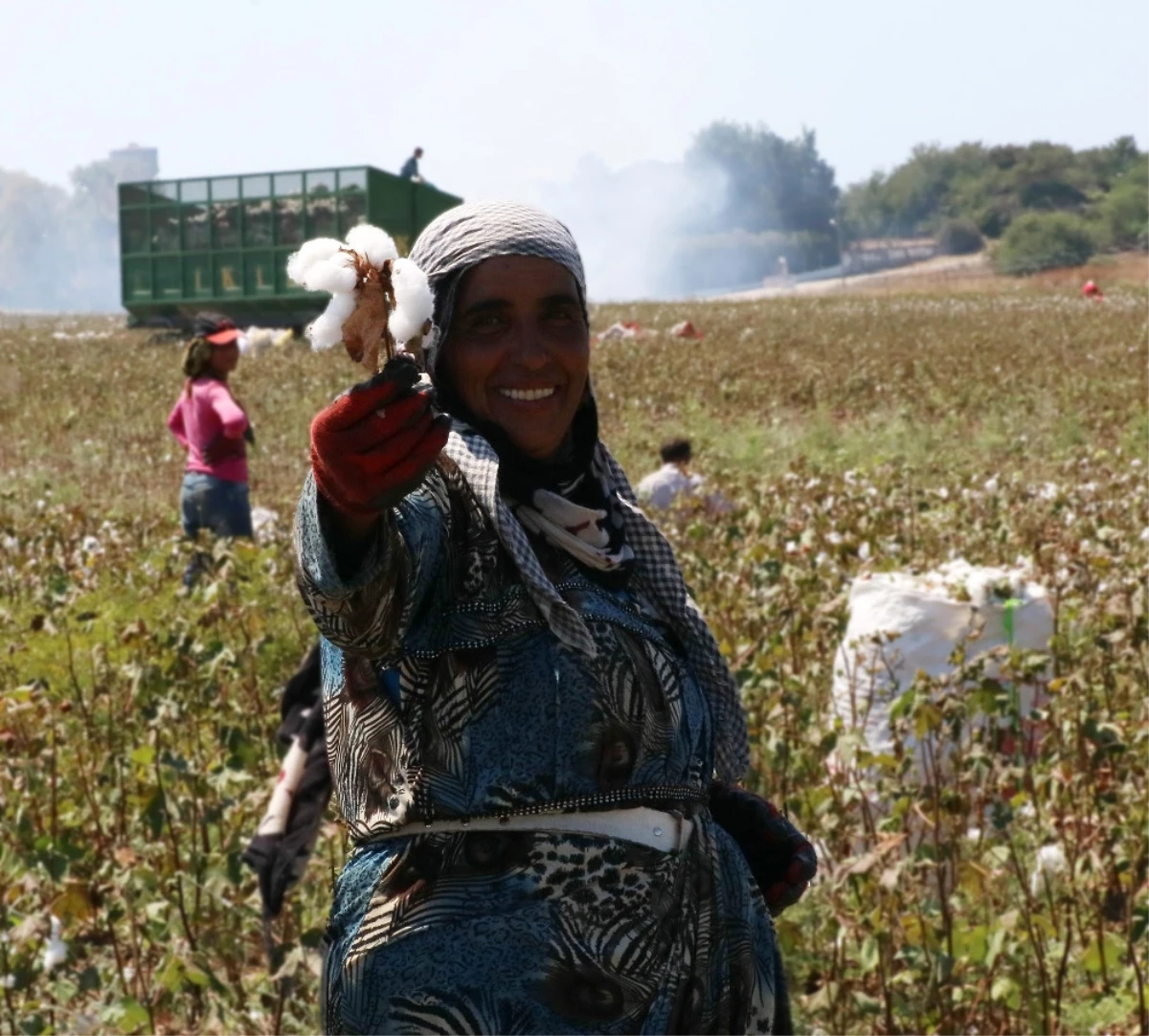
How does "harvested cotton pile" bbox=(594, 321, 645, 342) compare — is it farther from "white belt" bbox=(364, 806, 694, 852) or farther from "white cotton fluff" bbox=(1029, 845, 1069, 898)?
"white belt" bbox=(364, 806, 694, 852)

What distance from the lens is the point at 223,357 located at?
6.98 meters

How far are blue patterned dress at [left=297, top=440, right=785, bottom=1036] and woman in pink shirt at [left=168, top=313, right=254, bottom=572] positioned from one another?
5.27 meters

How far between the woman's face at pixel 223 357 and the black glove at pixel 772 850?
5.17 metres

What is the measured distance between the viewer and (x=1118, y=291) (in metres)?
35.0

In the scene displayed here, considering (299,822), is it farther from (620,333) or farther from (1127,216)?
(1127,216)

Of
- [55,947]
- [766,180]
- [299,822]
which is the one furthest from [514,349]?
[766,180]

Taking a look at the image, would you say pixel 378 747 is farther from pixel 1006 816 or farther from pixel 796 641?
pixel 796 641

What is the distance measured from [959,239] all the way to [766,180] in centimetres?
2466

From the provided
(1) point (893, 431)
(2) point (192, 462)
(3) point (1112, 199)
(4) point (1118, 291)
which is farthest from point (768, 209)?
(2) point (192, 462)

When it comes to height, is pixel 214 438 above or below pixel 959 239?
below

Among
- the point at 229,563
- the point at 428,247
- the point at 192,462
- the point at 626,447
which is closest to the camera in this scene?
the point at 428,247

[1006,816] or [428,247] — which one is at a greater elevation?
[428,247]

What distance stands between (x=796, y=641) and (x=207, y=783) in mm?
1746

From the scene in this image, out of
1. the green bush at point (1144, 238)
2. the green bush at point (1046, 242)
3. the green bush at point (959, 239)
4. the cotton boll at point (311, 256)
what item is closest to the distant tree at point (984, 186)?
the green bush at point (959, 239)
